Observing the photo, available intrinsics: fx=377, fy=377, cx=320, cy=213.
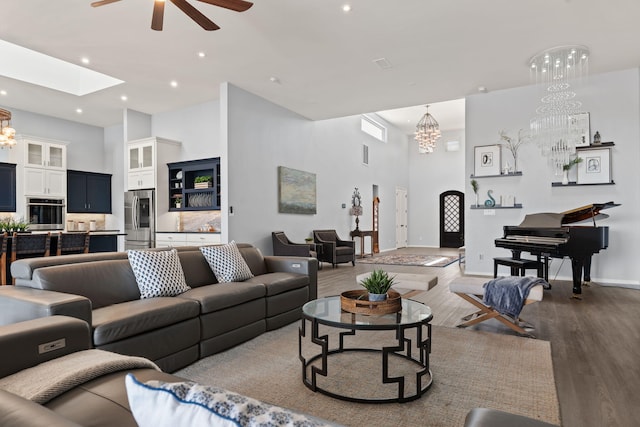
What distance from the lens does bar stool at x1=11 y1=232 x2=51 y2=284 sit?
4.67m

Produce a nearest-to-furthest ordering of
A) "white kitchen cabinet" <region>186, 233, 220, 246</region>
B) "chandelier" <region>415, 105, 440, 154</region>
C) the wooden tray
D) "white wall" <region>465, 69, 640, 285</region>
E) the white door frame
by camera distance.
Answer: the wooden tray
"white wall" <region>465, 69, 640, 285</region>
"white kitchen cabinet" <region>186, 233, 220, 246</region>
"chandelier" <region>415, 105, 440, 154</region>
the white door frame

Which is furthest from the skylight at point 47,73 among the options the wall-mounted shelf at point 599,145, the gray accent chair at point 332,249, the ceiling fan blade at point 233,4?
the wall-mounted shelf at point 599,145

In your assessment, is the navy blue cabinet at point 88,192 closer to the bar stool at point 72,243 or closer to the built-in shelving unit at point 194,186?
the built-in shelving unit at point 194,186

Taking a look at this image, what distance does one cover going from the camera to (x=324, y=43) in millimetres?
4969

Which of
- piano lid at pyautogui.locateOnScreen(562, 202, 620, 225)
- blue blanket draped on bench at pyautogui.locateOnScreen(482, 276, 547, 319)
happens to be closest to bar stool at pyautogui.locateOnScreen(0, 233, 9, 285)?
blue blanket draped on bench at pyautogui.locateOnScreen(482, 276, 547, 319)

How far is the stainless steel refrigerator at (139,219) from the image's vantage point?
7.48 metres

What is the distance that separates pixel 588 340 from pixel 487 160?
4.26 meters

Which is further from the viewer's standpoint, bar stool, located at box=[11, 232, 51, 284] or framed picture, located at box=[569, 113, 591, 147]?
framed picture, located at box=[569, 113, 591, 147]

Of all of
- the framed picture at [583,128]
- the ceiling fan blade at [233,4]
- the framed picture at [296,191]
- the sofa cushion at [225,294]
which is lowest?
the sofa cushion at [225,294]

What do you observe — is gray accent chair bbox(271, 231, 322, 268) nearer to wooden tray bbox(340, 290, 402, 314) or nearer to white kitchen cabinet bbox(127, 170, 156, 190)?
white kitchen cabinet bbox(127, 170, 156, 190)

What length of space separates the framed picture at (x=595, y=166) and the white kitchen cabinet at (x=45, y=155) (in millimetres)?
10000

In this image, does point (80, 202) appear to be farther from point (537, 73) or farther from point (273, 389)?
point (537, 73)

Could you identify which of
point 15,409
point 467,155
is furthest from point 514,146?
point 15,409

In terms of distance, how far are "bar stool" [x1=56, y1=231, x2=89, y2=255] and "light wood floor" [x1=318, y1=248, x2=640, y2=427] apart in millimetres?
3538
